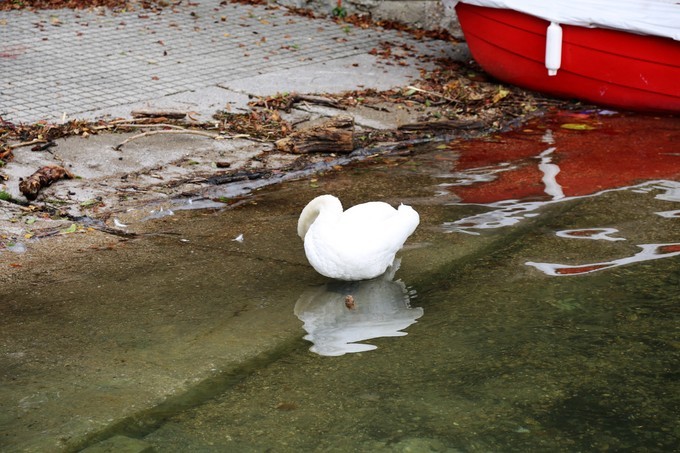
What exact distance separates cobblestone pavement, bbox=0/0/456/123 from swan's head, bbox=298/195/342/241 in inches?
117

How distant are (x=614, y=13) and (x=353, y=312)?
14.6 ft

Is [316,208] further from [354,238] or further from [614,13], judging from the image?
[614,13]

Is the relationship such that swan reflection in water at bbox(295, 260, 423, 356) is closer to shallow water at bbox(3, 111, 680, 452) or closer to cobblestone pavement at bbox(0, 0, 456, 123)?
shallow water at bbox(3, 111, 680, 452)

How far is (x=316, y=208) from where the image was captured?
4445mm

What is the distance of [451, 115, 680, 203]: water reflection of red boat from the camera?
583 cm

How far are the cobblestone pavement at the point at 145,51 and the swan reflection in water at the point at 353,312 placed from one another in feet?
10.8

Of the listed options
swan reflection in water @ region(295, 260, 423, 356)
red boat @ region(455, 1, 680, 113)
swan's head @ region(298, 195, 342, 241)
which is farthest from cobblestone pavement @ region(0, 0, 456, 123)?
swan reflection in water @ region(295, 260, 423, 356)

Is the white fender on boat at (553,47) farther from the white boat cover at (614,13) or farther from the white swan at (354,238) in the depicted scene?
the white swan at (354,238)

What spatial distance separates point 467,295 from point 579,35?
4086 millimetres

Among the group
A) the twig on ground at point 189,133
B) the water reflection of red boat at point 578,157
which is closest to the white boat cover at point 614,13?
the water reflection of red boat at point 578,157

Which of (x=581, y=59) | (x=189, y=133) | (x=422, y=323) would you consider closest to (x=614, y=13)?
(x=581, y=59)

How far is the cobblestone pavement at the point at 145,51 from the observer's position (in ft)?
24.3

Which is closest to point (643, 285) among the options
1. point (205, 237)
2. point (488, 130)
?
point (205, 237)

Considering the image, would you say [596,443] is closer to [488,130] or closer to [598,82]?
[488,130]
